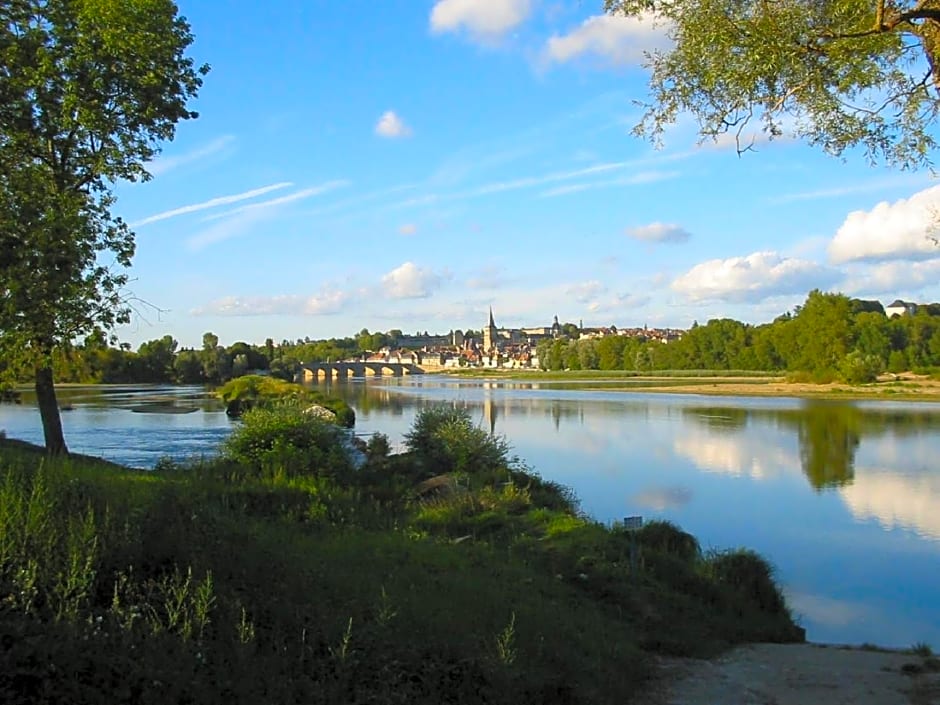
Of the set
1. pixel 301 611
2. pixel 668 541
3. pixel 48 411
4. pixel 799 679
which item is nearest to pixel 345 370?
pixel 48 411

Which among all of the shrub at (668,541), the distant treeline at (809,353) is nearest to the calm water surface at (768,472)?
the shrub at (668,541)

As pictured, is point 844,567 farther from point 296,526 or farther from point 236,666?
point 236,666

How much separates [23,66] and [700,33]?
505 inches

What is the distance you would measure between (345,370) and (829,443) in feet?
325

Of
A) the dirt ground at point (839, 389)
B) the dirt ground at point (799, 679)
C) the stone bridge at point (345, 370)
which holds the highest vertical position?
the stone bridge at point (345, 370)

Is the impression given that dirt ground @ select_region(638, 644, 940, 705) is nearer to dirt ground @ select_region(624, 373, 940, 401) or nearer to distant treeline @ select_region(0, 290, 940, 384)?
dirt ground @ select_region(624, 373, 940, 401)

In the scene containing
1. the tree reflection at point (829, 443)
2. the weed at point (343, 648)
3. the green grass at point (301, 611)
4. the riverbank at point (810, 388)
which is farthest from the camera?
the riverbank at point (810, 388)

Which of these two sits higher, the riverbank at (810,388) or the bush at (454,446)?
the bush at (454,446)

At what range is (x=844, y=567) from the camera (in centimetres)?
1569

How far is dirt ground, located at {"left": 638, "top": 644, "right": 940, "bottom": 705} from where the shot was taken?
6680mm

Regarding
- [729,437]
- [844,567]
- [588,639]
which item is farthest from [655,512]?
[729,437]

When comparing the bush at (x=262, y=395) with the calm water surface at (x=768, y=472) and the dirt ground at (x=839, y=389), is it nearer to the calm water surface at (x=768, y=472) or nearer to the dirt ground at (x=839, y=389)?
the calm water surface at (x=768, y=472)

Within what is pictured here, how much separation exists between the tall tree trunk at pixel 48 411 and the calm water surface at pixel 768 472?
6572 mm

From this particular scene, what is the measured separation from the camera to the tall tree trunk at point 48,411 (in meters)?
16.5
